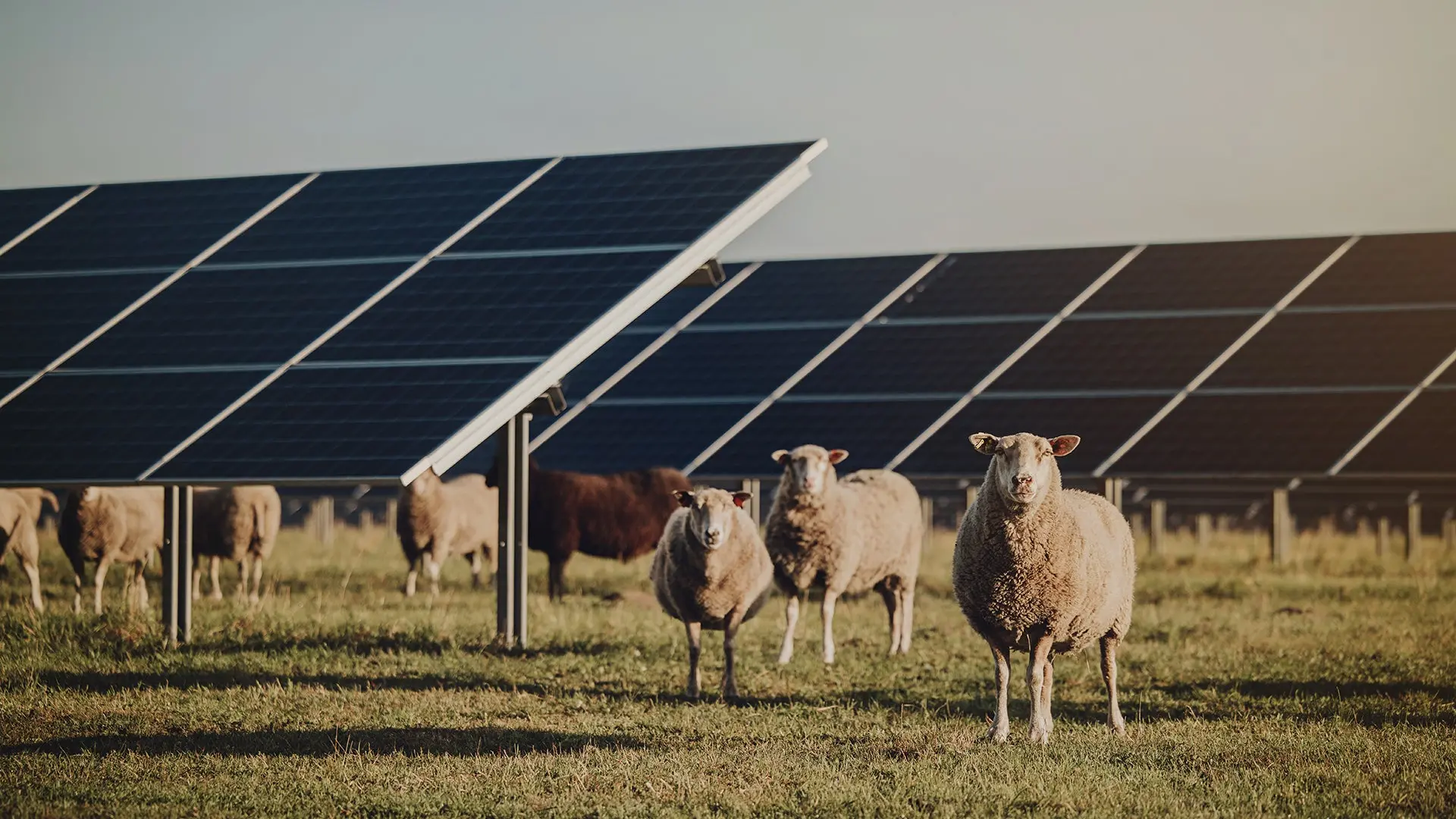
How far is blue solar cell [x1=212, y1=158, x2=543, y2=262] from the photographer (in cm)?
1644

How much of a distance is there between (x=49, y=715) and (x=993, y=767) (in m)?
6.49

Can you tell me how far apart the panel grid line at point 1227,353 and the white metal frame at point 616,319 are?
893cm

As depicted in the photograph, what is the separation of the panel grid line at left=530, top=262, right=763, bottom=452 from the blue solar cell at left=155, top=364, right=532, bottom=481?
1159 cm

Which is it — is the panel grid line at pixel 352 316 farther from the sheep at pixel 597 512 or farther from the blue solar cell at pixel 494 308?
the sheep at pixel 597 512

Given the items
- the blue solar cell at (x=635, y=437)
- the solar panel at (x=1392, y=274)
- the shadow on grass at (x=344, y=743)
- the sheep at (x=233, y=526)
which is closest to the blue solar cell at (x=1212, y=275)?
the solar panel at (x=1392, y=274)

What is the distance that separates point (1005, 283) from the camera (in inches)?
1145

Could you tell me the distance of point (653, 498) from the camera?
2298 centimetres

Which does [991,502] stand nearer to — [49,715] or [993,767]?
[993,767]

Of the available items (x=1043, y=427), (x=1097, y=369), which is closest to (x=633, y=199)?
(x=1043, y=427)

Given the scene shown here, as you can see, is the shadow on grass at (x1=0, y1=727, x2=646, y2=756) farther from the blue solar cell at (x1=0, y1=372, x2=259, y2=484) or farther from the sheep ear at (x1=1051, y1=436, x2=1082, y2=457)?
the blue solar cell at (x1=0, y1=372, x2=259, y2=484)

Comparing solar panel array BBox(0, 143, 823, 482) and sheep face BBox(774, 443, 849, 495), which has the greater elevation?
solar panel array BBox(0, 143, 823, 482)

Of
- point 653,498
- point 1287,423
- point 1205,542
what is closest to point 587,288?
point 653,498

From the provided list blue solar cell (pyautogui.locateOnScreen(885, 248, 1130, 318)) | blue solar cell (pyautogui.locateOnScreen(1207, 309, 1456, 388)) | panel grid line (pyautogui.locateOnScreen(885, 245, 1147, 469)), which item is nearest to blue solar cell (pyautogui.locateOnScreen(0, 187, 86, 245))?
Result: panel grid line (pyautogui.locateOnScreen(885, 245, 1147, 469))

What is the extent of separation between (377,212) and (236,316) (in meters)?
2.30
